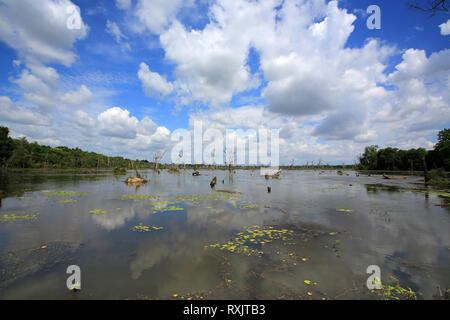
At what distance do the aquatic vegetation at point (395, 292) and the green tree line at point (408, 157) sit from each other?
6597 cm

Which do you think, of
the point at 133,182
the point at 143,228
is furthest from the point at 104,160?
the point at 143,228

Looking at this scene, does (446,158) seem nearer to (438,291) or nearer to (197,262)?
(438,291)

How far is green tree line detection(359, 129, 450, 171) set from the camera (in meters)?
65.1

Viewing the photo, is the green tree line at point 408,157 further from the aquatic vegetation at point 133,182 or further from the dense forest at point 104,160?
the aquatic vegetation at point 133,182

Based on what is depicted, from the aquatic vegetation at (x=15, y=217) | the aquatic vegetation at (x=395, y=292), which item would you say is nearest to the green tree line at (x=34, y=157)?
the aquatic vegetation at (x=15, y=217)

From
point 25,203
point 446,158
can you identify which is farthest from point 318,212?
point 446,158

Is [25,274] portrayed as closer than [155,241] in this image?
Yes

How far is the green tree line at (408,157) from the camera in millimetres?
65062

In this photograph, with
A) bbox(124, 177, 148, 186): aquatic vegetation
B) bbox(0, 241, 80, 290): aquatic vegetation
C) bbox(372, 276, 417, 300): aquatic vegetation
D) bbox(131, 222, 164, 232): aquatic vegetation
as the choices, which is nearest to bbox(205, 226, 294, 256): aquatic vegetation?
bbox(372, 276, 417, 300): aquatic vegetation

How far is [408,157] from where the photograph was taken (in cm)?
8931

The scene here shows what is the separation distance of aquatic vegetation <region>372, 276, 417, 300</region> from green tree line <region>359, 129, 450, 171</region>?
216 ft

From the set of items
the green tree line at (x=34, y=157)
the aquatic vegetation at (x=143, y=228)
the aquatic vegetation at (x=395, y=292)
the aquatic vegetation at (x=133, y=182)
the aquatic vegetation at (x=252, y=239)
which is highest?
the green tree line at (x=34, y=157)

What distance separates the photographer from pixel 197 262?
20.1 feet
